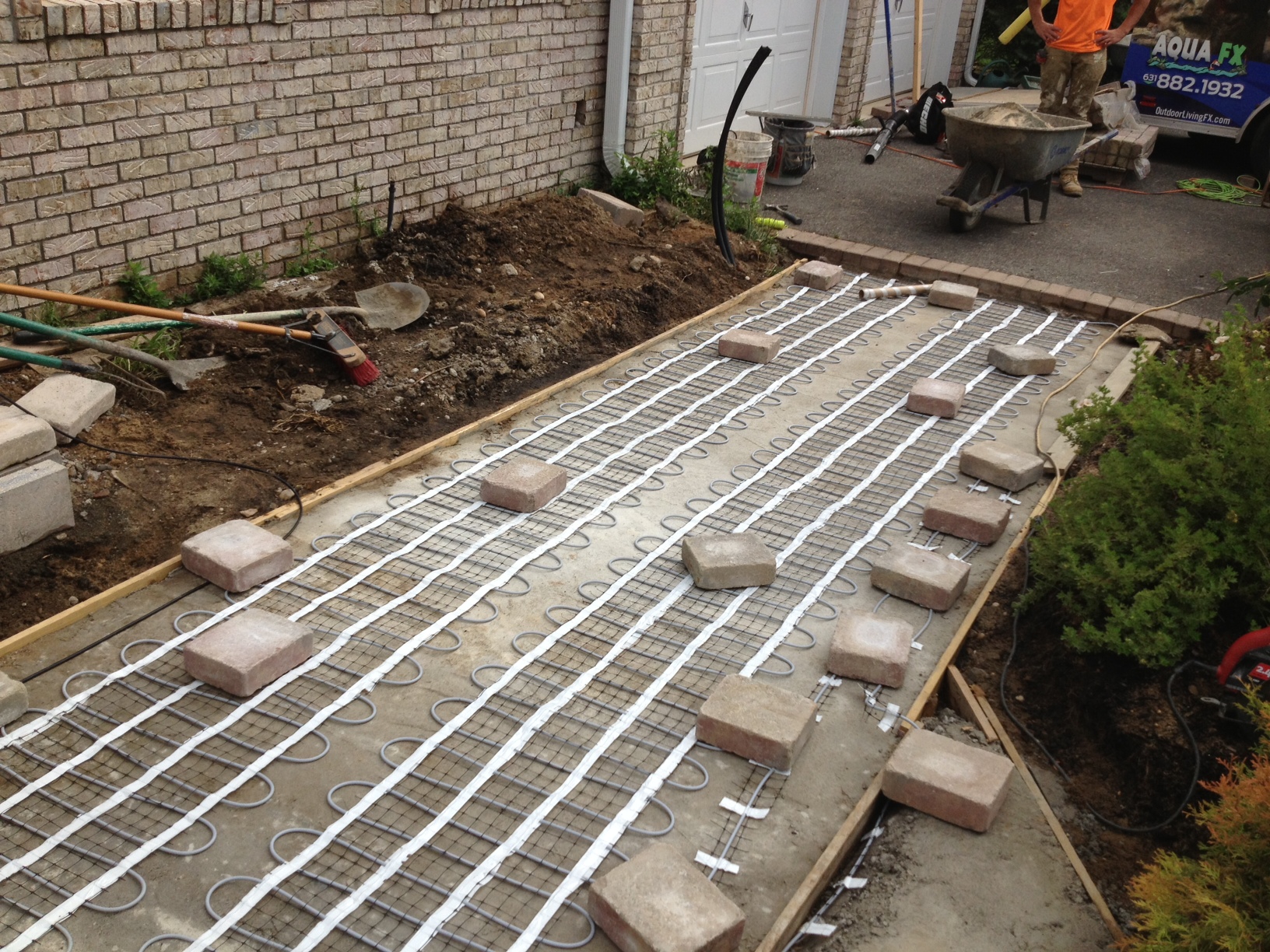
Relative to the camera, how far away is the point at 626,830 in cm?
297

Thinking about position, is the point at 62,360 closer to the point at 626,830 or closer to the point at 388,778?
the point at 388,778

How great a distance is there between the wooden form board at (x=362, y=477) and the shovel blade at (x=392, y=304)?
0.91 metres

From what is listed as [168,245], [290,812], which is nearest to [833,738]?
[290,812]

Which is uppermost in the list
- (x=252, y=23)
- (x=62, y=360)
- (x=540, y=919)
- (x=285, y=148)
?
(x=252, y=23)

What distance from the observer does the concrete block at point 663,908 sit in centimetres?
252

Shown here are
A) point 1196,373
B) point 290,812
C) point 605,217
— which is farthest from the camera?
point 605,217

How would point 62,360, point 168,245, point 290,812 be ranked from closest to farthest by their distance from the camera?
point 290,812
point 62,360
point 168,245

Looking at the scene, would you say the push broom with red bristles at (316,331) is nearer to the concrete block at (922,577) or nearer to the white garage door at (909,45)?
the concrete block at (922,577)

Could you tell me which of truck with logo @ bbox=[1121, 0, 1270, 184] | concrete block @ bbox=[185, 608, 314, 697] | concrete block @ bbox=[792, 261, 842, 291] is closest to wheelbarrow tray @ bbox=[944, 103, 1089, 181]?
concrete block @ bbox=[792, 261, 842, 291]

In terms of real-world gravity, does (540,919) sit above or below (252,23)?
below

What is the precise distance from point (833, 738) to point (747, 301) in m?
4.20

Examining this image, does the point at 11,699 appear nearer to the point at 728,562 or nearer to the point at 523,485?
the point at 523,485

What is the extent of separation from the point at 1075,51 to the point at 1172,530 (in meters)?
7.24

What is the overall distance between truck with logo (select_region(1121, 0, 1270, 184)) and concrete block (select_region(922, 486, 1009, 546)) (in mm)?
8269
